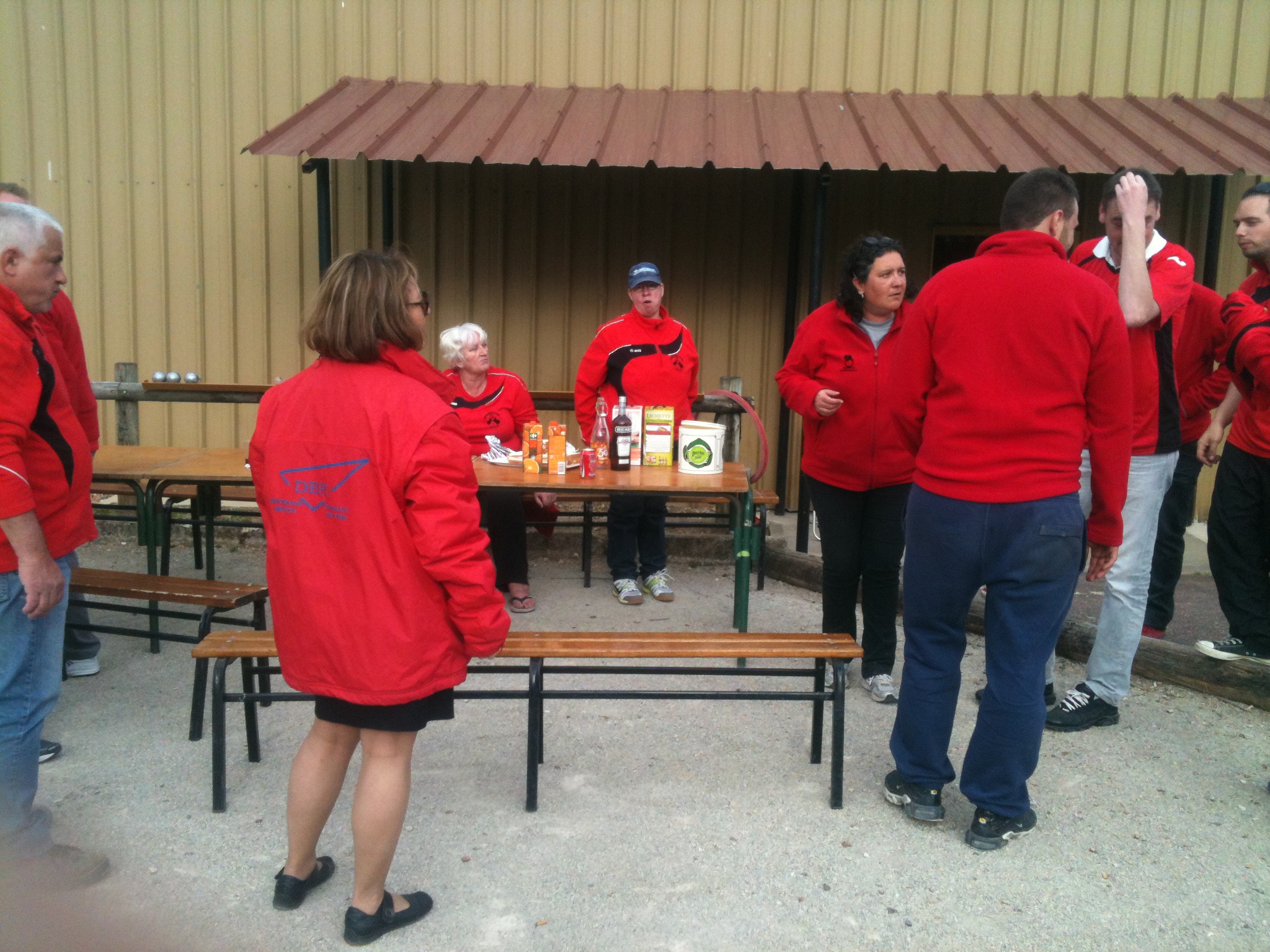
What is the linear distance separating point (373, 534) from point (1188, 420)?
157 inches

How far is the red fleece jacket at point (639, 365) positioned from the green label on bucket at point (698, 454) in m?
0.66

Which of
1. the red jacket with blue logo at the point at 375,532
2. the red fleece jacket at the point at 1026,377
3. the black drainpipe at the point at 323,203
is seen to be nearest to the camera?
the red jacket with blue logo at the point at 375,532

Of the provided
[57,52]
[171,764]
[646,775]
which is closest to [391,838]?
[646,775]

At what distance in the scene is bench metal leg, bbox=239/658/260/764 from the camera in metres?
3.48

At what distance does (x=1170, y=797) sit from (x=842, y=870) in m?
1.32

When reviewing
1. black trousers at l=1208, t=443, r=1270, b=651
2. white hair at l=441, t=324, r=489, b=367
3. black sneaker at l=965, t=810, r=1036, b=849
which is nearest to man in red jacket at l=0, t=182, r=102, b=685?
white hair at l=441, t=324, r=489, b=367

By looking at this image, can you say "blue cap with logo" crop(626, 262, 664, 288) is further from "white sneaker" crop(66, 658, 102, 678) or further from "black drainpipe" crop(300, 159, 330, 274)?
"white sneaker" crop(66, 658, 102, 678)

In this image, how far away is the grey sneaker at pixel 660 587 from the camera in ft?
18.5

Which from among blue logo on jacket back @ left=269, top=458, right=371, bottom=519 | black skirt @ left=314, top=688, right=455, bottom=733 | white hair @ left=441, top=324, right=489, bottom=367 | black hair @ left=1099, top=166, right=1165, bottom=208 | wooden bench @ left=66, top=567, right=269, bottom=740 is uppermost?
black hair @ left=1099, top=166, right=1165, bottom=208

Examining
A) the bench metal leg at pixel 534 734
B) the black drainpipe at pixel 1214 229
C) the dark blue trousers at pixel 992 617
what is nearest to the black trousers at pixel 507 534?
the bench metal leg at pixel 534 734

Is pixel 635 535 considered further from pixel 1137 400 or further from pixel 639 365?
pixel 1137 400

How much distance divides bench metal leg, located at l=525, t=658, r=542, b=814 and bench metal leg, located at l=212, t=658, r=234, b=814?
0.98 metres

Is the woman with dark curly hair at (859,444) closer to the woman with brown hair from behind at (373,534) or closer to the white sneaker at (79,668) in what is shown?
the woman with brown hair from behind at (373,534)

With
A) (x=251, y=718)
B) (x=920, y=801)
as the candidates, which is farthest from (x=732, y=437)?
(x=251, y=718)
